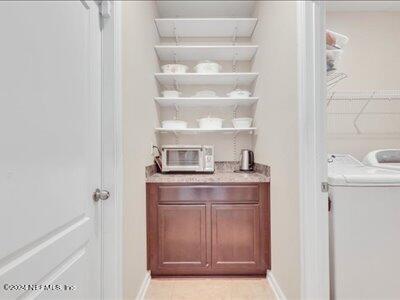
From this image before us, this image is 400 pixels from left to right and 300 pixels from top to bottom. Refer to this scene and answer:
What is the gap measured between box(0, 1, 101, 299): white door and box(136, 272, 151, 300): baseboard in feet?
2.28

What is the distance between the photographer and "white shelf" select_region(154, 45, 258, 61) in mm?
2639

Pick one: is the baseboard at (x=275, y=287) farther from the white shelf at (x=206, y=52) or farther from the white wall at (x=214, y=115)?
the white shelf at (x=206, y=52)

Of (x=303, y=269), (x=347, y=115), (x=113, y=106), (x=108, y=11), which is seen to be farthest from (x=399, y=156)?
(x=108, y=11)

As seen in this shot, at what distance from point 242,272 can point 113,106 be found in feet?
5.79

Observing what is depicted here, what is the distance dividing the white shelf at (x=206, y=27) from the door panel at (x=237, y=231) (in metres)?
1.77

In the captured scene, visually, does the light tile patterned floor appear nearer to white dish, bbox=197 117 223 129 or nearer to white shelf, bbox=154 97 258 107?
white dish, bbox=197 117 223 129

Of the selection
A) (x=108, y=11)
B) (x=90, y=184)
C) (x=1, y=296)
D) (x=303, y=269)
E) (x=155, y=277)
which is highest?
(x=108, y=11)

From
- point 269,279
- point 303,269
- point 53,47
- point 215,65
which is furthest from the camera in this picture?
point 215,65

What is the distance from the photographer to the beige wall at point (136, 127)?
5.33 ft

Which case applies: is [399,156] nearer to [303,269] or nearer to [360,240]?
[360,240]

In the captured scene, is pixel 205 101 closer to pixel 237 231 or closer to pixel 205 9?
pixel 205 9

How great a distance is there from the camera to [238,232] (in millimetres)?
2297

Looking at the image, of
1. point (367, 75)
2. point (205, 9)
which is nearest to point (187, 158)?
point (205, 9)

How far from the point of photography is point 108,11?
1.38 m
